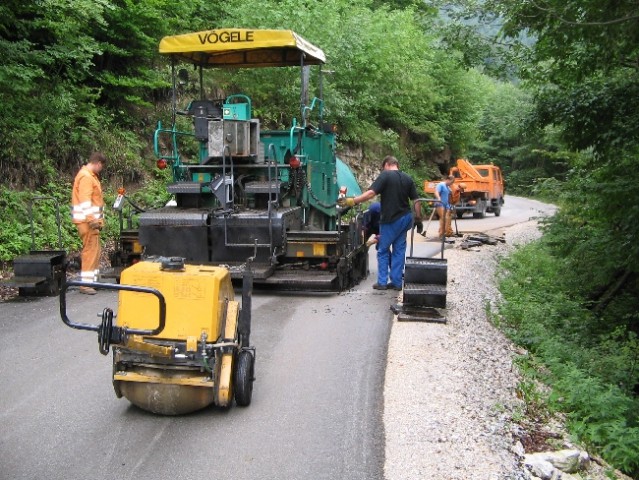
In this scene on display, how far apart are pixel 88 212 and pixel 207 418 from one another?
17.5ft

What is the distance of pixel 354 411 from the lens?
5.22m

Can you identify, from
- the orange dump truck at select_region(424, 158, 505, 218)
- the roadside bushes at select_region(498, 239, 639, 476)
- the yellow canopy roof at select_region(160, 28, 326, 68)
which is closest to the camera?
the roadside bushes at select_region(498, 239, 639, 476)

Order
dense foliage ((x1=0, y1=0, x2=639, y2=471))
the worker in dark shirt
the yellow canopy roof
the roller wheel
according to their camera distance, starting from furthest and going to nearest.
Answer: the yellow canopy roof, the worker in dark shirt, dense foliage ((x1=0, y1=0, x2=639, y2=471)), the roller wheel

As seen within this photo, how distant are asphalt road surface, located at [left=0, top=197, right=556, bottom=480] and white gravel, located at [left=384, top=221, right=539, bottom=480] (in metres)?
0.16

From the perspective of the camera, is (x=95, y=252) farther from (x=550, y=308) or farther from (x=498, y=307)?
(x=550, y=308)

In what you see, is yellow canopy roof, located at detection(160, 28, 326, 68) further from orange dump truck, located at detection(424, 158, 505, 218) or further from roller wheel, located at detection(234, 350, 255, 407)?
orange dump truck, located at detection(424, 158, 505, 218)

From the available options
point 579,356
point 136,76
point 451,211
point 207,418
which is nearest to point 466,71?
point 451,211

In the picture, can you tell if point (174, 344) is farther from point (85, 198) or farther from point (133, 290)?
point (85, 198)

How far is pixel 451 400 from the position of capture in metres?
5.49

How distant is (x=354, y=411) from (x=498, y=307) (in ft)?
18.9

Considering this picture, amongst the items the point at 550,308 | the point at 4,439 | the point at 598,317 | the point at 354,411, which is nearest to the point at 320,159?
the point at 550,308

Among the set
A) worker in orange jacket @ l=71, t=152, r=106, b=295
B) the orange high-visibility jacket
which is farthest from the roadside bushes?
the orange high-visibility jacket

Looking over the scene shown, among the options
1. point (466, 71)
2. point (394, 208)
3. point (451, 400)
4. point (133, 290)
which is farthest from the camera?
point (466, 71)

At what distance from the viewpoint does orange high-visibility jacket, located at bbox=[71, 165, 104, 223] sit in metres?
9.46
